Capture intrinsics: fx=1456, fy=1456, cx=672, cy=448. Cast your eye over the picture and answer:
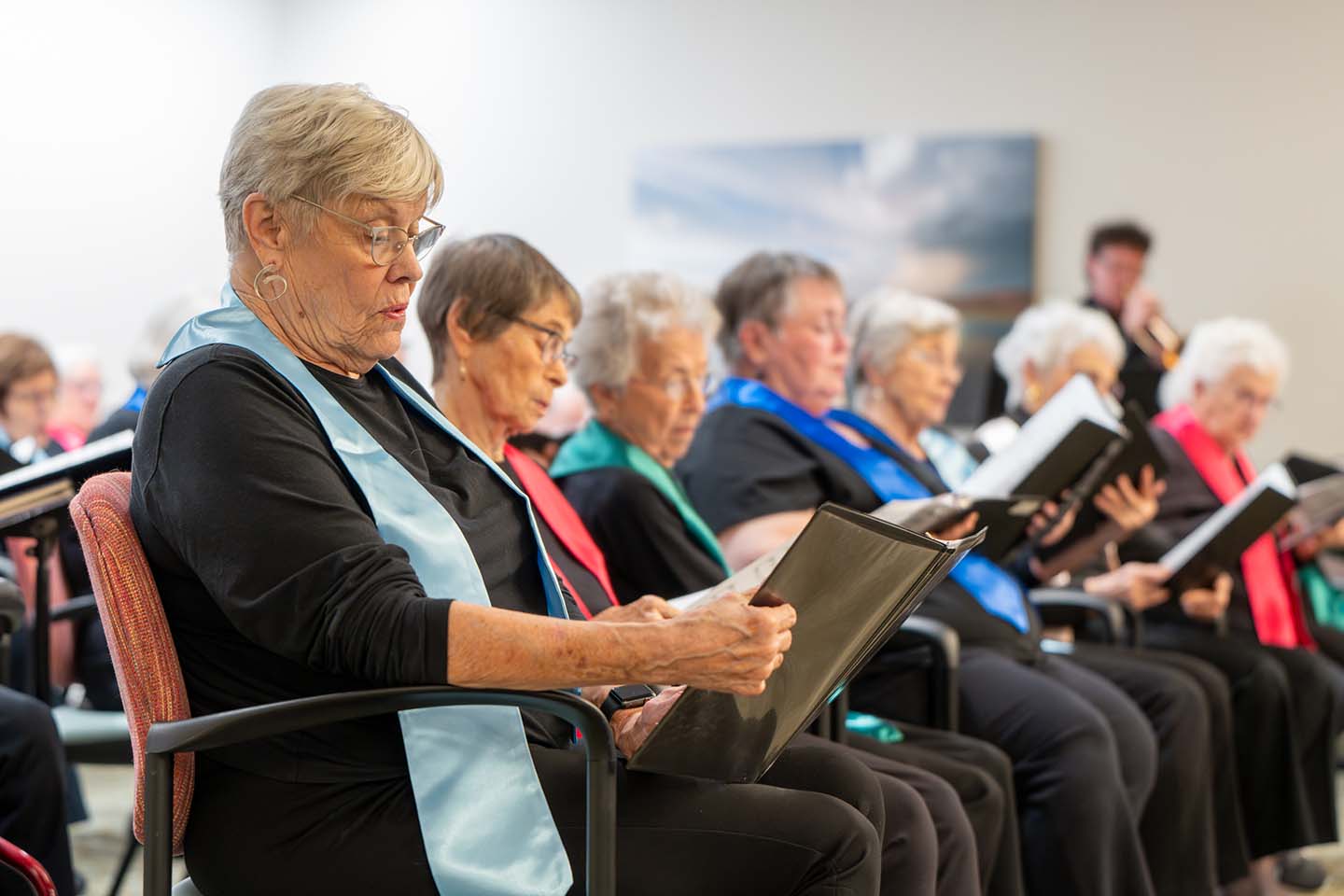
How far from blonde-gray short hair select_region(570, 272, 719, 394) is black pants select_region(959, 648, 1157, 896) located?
2.71 feet

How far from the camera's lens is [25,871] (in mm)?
1543

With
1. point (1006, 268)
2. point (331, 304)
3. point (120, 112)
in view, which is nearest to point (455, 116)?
point (120, 112)

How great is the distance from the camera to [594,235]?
668cm

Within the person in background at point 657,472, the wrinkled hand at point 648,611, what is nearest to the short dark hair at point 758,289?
the person in background at point 657,472

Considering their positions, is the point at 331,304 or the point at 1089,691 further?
the point at 1089,691

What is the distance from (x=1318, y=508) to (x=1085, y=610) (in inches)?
31.8

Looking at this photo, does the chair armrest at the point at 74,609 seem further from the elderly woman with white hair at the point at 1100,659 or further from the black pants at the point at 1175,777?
the black pants at the point at 1175,777

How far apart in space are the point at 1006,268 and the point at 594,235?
1892mm

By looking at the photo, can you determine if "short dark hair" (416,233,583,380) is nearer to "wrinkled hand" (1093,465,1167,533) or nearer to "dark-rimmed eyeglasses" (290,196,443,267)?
"dark-rimmed eyeglasses" (290,196,443,267)

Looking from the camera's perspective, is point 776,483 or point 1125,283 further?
point 1125,283

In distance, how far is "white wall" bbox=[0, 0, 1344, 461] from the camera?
570cm

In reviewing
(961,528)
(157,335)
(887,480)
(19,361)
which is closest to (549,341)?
(961,528)

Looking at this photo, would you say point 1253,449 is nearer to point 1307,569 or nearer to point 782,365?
point 1307,569

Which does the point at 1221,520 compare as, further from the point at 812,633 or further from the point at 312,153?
the point at 312,153
